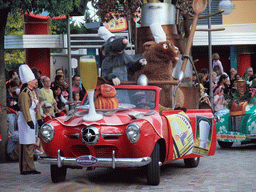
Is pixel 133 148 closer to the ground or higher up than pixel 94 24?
closer to the ground

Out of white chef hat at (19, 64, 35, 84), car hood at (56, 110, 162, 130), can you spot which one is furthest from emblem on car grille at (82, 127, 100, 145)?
white chef hat at (19, 64, 35, 84)

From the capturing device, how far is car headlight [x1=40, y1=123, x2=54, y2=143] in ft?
25.7

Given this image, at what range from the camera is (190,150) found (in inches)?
354

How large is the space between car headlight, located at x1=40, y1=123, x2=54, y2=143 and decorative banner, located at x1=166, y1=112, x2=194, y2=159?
1.79 m

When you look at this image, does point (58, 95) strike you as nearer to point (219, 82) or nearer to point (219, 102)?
point (219, 102)

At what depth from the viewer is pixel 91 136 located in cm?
755

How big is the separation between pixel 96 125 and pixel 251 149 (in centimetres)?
621

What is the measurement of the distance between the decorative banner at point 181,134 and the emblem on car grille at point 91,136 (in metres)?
1.36

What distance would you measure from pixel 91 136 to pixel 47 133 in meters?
0.72

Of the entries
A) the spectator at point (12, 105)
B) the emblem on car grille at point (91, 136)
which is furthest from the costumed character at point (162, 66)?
the spectator at point (12, 105)

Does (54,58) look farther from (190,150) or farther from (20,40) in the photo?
(190,150)

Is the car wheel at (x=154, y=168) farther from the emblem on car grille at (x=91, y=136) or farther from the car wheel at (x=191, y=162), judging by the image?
the car wheel at (x=191, y=162)

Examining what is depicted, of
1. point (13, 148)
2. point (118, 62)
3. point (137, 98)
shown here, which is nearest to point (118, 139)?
point (137, 98)

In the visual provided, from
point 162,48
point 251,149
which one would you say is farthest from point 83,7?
point 251,149
